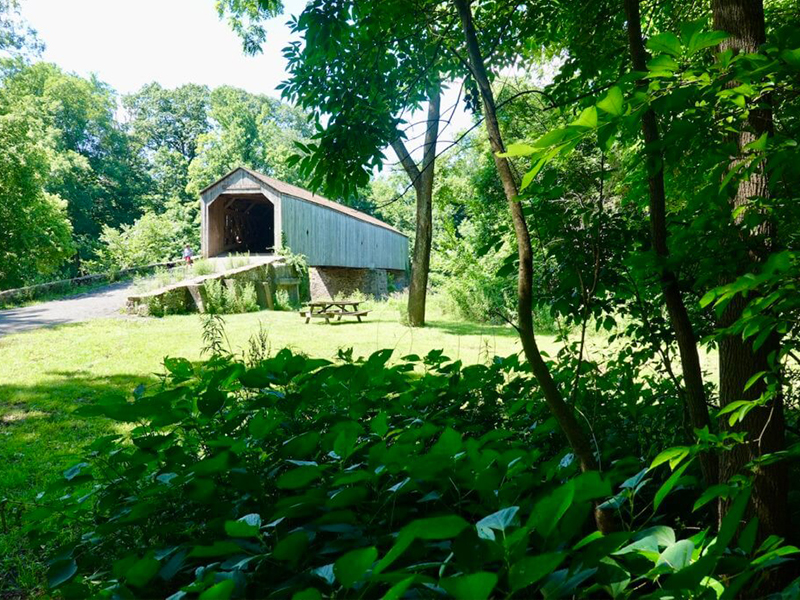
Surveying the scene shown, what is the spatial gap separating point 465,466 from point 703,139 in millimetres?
1179

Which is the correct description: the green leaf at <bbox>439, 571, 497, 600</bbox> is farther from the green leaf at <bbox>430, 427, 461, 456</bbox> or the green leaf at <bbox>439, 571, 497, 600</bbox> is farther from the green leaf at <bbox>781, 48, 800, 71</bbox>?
the green leaf at <bbox>781, 48, 800, 71</bbox>

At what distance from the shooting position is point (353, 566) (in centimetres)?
67

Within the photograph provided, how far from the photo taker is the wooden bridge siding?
2398 cm

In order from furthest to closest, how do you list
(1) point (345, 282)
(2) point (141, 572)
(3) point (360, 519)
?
1. (1) point (345, 282)
2. (3) point (360, 519)
3. (2) point (141, 572)

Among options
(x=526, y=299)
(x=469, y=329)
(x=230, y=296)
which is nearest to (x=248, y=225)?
(x=230, y=296)

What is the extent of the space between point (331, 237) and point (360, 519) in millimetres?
26081

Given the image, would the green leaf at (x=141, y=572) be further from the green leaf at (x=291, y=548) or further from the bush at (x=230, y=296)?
the bush at (x=230, y=296)

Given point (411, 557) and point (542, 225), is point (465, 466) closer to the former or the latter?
point (411, 557)

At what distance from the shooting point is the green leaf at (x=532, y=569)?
24.8 inches

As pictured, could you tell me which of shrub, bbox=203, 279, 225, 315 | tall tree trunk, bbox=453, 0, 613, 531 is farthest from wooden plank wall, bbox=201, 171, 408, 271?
tall tree trunk, bbox=453, 0, 613, 531

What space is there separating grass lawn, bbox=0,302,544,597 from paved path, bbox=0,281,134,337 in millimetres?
1074

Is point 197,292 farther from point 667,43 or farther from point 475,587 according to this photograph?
point 475,587

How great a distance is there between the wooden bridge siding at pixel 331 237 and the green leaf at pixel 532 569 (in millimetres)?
23434

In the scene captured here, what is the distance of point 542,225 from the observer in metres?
2.41
